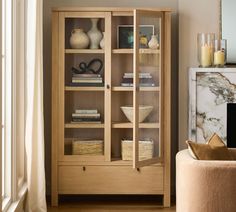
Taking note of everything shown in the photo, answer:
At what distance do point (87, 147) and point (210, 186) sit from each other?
195 centimetres

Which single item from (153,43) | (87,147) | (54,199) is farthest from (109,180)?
(153,43)

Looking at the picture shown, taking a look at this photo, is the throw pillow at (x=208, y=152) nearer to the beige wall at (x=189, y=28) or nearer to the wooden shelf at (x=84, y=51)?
the beige wall at (x=189, y=28)

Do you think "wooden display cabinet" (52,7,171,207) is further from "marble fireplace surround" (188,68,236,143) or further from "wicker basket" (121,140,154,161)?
"marble fireplace surround" (188,68,236,143)

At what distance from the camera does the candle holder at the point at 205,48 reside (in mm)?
5211

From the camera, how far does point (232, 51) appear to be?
17.9 feet

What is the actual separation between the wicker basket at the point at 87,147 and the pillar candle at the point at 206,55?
1272 millimetres

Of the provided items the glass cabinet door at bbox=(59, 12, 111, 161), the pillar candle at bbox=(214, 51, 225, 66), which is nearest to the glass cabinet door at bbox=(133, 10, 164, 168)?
the glass cabinet door at bbox=(59, 12, 111, 161)

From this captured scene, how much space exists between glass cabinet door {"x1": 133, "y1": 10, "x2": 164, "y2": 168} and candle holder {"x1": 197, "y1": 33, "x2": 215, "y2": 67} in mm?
397

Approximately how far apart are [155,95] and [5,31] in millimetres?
1754

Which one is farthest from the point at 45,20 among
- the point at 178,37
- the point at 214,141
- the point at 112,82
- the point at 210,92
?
the point at 214,141

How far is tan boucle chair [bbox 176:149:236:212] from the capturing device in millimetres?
3465

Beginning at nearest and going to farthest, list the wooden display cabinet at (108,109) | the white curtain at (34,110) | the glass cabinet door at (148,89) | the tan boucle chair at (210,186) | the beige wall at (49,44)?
1. the tan boucle chair at (210,186)
2. the white curtain at (34,110)
3. the glass cabinet door at (148,89)
4. the wooden display cabinet at (108,109)
5. the beige wall at (49,44)

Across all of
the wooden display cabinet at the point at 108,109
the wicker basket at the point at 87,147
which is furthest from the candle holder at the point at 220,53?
the wicker basket at the point at 87,147

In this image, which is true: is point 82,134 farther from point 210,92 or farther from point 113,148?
point 210,92
